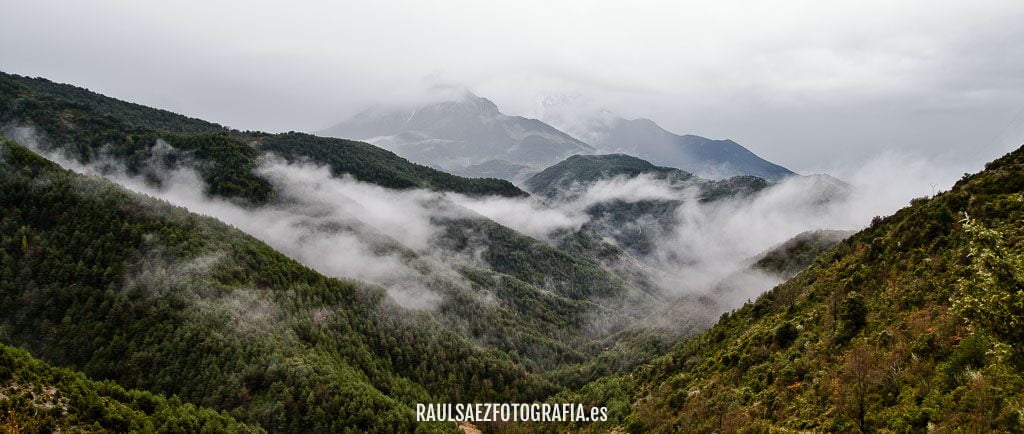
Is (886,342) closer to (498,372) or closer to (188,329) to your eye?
(498,372)

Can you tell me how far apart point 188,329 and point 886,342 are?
7110 inches

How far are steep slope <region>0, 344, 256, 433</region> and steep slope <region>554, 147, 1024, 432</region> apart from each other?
274 feet

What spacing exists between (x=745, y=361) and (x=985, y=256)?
167 feet

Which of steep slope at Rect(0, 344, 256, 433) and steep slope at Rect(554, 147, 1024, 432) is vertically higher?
steep slope at Rect(554, 147, 1024, 432)

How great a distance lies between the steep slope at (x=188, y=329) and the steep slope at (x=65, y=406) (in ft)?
133

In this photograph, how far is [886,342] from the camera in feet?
159

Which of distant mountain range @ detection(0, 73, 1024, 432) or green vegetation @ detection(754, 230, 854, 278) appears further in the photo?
green vegetation @ detection(754, 230, 854, 278)

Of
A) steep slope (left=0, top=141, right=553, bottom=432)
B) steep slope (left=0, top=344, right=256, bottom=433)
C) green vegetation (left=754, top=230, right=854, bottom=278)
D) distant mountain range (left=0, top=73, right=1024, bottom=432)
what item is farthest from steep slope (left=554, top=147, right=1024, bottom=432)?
steep slope (left=0, top=141, right=553, bottom=432)

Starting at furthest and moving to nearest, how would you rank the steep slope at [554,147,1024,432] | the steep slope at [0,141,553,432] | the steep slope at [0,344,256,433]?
the steep slope at [0,141,553,432] → the steep slope at [0,344,256,433] → the steep slope at [554,147,1024,432]

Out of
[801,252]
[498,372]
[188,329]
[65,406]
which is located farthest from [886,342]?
[188,329]

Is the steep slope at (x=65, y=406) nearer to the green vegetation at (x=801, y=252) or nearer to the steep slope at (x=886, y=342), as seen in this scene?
the steep slope at (x=886, y=342)

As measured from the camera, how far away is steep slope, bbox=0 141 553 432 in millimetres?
142500

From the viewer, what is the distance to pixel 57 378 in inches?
3349

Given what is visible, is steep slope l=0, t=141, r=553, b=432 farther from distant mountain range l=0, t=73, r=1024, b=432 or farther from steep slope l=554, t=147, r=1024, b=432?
steep slope l=554, t=147, r=1024, b=432
